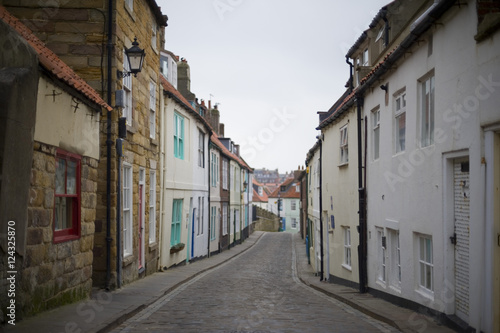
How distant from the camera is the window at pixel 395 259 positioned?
1258cm

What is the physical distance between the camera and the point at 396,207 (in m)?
12.2

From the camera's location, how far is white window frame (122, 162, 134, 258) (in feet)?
48.9

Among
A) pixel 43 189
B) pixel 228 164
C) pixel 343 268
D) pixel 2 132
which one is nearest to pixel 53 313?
pixel 43 189

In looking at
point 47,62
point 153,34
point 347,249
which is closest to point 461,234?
point 47,62

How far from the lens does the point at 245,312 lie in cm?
1149

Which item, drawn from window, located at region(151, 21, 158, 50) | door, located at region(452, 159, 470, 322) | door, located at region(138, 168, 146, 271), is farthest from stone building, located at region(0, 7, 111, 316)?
window, located at region(151, 21, 158, 50)

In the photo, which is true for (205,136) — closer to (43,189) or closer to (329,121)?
(329,121)

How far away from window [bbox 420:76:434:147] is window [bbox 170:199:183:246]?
12763mm

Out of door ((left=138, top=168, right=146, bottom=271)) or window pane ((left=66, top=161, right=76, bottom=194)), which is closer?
window pane ((left=66, top=161, right=76, bottom=194))

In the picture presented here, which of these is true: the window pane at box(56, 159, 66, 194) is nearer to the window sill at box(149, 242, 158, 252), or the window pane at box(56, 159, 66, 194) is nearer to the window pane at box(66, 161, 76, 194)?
the window pane at box(66, 161, 76, 194)

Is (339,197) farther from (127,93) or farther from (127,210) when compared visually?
(127,93)

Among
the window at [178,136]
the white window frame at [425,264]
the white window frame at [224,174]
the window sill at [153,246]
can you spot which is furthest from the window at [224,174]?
the white window frame at [425,264]

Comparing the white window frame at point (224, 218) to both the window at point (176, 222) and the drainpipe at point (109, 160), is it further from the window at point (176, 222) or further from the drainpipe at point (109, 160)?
the drainpipe at point (109, 160)

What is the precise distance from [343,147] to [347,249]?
10.7 ft
